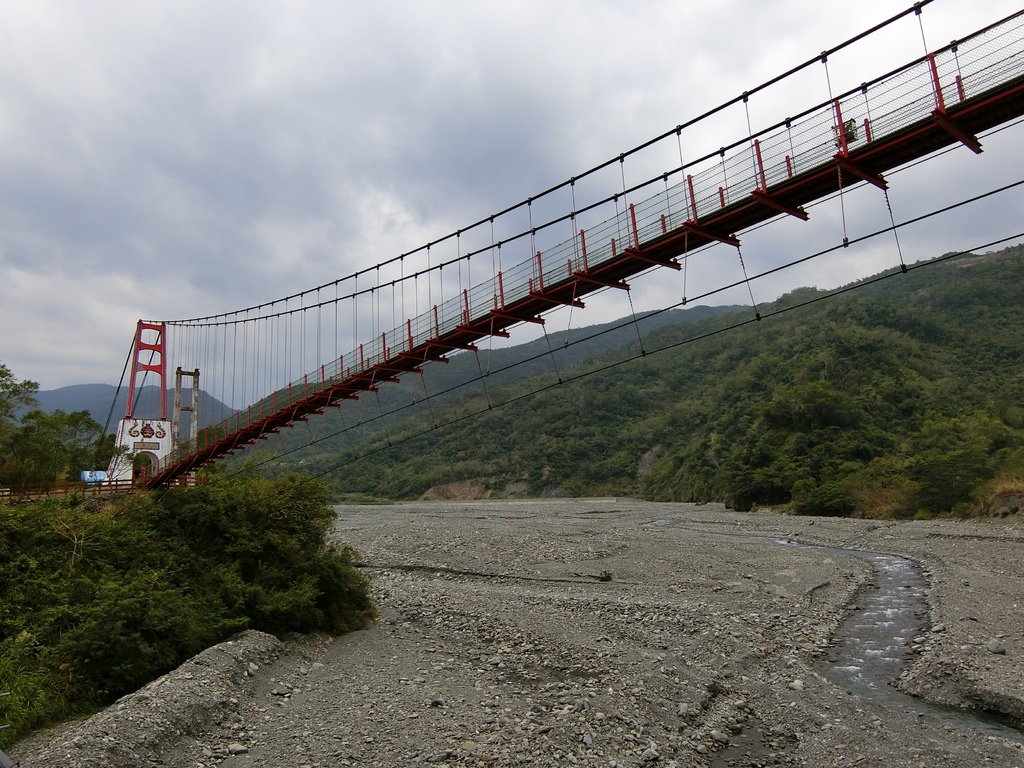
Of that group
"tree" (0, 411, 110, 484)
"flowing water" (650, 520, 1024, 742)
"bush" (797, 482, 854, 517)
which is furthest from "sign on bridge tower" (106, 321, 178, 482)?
"bush" (797, 482, 854, 517)

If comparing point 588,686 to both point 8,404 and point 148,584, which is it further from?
point 8,404

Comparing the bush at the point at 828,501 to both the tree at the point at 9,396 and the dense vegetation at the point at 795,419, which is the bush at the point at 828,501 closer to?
the dense vegetation at the point at 795,419

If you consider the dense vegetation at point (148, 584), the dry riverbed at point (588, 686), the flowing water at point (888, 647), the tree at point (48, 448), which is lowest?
the flowing water at point (888, 647)

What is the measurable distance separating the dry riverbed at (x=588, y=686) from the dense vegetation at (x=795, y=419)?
22.0 ft

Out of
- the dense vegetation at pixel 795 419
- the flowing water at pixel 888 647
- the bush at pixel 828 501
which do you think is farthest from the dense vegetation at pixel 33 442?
the bush at pixel 828 501

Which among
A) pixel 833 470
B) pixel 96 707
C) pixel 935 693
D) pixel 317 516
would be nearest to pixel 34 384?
pixel 317 516

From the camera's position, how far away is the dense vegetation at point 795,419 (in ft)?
160

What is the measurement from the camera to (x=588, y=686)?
12055mm

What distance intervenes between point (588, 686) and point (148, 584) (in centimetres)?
1009

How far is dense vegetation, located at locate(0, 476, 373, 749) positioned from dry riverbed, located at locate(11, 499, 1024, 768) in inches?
35.8

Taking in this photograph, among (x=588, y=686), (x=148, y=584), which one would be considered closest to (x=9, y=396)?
(x=148, y=584)

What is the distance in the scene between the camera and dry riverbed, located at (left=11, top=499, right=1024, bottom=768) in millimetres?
9570

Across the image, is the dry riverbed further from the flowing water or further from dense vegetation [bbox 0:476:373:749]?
dense vegetation [bbox 0:476:373:749]

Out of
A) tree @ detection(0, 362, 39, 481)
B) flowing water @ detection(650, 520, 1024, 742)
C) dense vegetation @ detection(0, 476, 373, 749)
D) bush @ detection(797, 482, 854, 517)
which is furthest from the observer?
bush @ detection(797, 482, 854, 517)
